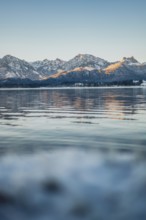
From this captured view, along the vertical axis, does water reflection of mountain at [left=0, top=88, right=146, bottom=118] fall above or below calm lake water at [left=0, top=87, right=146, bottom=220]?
below

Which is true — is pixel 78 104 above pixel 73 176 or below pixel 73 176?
below

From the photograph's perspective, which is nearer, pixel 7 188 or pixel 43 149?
pixel 7 188

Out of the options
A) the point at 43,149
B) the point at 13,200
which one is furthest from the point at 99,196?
the point at 43,149

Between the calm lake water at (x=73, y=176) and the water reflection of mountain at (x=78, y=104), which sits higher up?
→ the calm lake water at (x=73, y=176)

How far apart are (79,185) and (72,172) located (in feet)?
6.10

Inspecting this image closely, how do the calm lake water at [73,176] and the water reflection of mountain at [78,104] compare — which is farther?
the water reflection of mountain at [78,104]

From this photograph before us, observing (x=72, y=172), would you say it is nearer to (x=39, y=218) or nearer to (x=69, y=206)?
(x=69, y=206)

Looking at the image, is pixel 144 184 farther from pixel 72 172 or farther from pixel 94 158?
pixel 94 158

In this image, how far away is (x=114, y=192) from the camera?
10516mm

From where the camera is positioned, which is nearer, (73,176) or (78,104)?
(73,176)

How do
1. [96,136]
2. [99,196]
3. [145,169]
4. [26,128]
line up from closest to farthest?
[99,196] < [145,169] < [96,136] < [26,128]

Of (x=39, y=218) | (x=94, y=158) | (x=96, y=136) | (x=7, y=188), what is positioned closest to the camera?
(x=39, y=218)

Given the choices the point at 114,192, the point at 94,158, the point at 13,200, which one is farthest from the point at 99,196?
the point at 94,158

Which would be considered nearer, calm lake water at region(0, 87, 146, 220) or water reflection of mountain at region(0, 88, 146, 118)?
calm lake water at region(0, 87, 146, 220)
